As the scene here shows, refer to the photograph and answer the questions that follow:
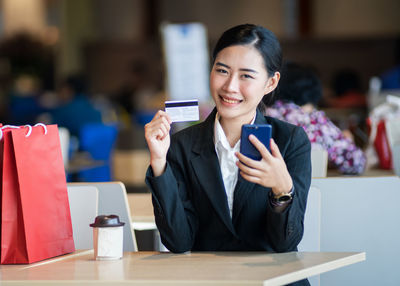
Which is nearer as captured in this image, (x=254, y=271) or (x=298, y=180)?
(x=254, y=271)

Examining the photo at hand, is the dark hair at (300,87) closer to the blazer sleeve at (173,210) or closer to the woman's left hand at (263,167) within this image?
the blazer sleeve at (173,210)

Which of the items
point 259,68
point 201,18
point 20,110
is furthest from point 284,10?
point 259,68

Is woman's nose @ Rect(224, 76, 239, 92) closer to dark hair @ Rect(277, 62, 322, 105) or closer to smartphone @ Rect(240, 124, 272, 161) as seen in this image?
smartphone @ Rect(240, 124, 272, 161)

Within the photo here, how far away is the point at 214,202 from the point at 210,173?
0.08 metres

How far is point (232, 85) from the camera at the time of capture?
174 cm

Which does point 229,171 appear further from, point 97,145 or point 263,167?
point 97,145

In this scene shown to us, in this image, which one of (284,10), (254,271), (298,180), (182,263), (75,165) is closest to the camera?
(254,271)

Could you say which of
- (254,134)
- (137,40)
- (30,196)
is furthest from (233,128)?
(137,40)

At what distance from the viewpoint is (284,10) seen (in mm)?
13258

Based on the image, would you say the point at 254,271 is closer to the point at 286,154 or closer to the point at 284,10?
the point at 286,154

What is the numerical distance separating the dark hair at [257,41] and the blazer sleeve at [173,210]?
14.2 inches

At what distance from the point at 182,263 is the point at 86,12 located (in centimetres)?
1309

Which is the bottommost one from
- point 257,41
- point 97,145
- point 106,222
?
point 97,145

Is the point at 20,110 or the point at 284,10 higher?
the point at 284,10
